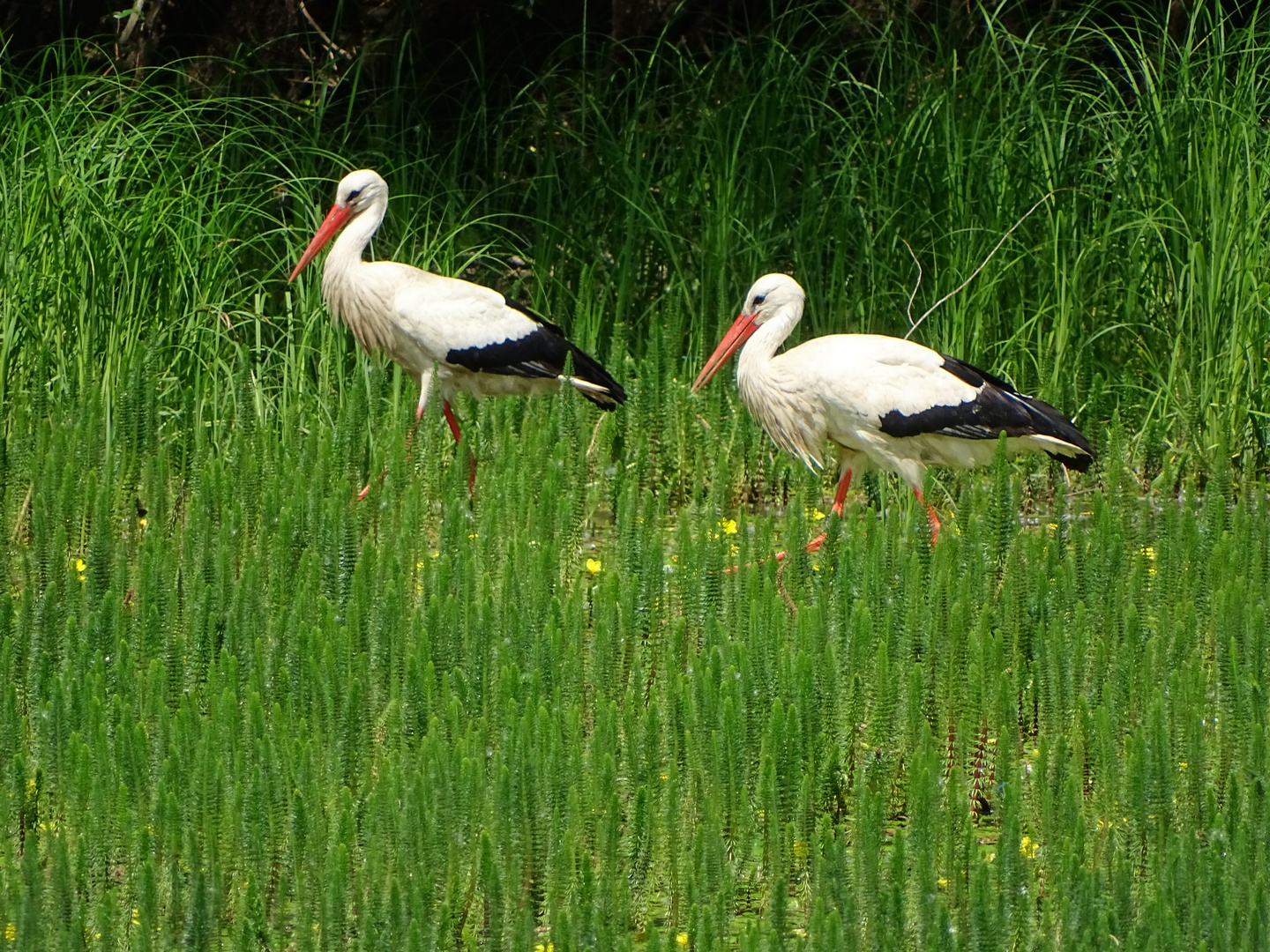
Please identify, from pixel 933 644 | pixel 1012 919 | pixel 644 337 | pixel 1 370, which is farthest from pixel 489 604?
pixel 644 337

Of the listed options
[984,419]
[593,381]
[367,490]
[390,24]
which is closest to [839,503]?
[984,419]

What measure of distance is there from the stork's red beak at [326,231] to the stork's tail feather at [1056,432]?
Result: 304 centimetres

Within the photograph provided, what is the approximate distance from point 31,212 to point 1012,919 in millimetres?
5610

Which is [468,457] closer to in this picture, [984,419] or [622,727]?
[984,419]

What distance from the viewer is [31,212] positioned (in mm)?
7453

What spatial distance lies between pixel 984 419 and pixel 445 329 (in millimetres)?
2265

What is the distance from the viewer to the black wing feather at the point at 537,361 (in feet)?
24.4

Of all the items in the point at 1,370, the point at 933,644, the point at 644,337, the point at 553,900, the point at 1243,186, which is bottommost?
the point at 553,900

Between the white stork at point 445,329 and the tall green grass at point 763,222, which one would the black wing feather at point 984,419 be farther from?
the white stork at point 445,329

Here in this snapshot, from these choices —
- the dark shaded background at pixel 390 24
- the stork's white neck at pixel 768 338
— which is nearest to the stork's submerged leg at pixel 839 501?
the stork's white neck at pixel 768 338

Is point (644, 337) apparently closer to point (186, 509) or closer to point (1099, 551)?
point (186, 509)

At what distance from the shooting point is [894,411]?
6344 millimetres

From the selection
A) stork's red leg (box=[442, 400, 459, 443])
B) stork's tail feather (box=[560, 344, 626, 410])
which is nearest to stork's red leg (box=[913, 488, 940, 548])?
stork's tail feather (box=[560, 344, 626, 410])

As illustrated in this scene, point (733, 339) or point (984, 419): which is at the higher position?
point (733, 339)
